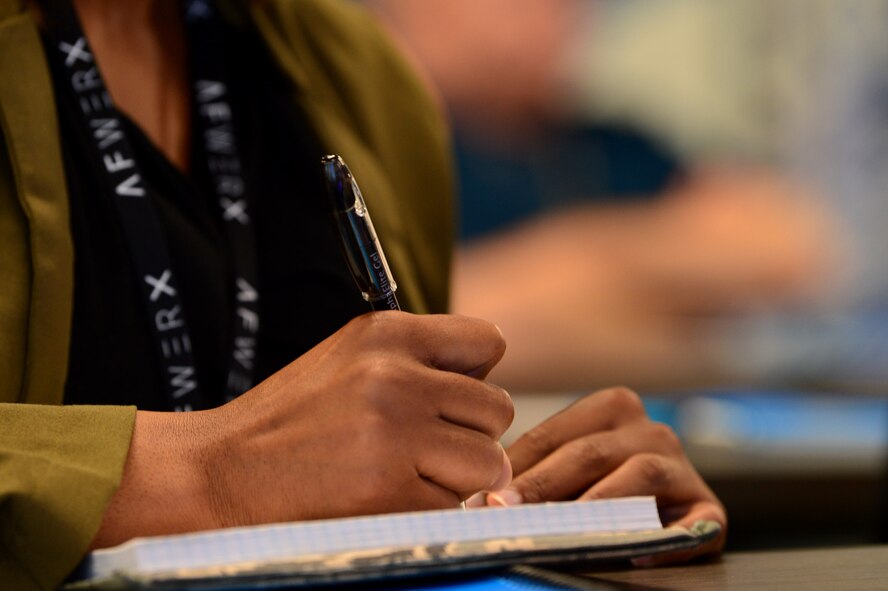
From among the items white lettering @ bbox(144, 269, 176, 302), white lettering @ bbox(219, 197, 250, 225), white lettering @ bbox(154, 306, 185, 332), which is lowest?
white lettering @ bbox(154, 306, 185, 332)

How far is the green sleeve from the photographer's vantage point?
46 cm

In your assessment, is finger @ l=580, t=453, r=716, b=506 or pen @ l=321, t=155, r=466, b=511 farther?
finger @ l=580, t=453, r=716, b=506

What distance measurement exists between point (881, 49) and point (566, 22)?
24.7 inches

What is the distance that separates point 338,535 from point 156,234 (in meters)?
0.41

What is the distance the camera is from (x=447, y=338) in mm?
543

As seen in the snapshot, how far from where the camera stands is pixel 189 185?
88cm

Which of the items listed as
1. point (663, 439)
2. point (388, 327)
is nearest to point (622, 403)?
point (663, 439)

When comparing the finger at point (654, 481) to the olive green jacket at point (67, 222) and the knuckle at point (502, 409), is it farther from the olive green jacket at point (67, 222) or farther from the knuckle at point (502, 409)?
the olive green jacket at point (67, 222)

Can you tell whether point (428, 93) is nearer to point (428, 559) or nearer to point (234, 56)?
point (234, 56)

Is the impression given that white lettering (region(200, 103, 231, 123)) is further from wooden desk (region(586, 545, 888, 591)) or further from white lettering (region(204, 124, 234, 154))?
wooden desk (region(586, 545, 888, 591))

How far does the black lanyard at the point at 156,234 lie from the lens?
0.78 metres

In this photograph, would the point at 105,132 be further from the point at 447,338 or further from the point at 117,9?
the point at 447,338

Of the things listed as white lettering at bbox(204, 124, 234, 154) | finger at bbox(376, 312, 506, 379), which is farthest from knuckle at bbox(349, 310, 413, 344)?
white lettering at bbox(204, 124, 234, 154)

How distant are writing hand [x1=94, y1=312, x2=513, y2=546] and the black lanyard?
24 cm
